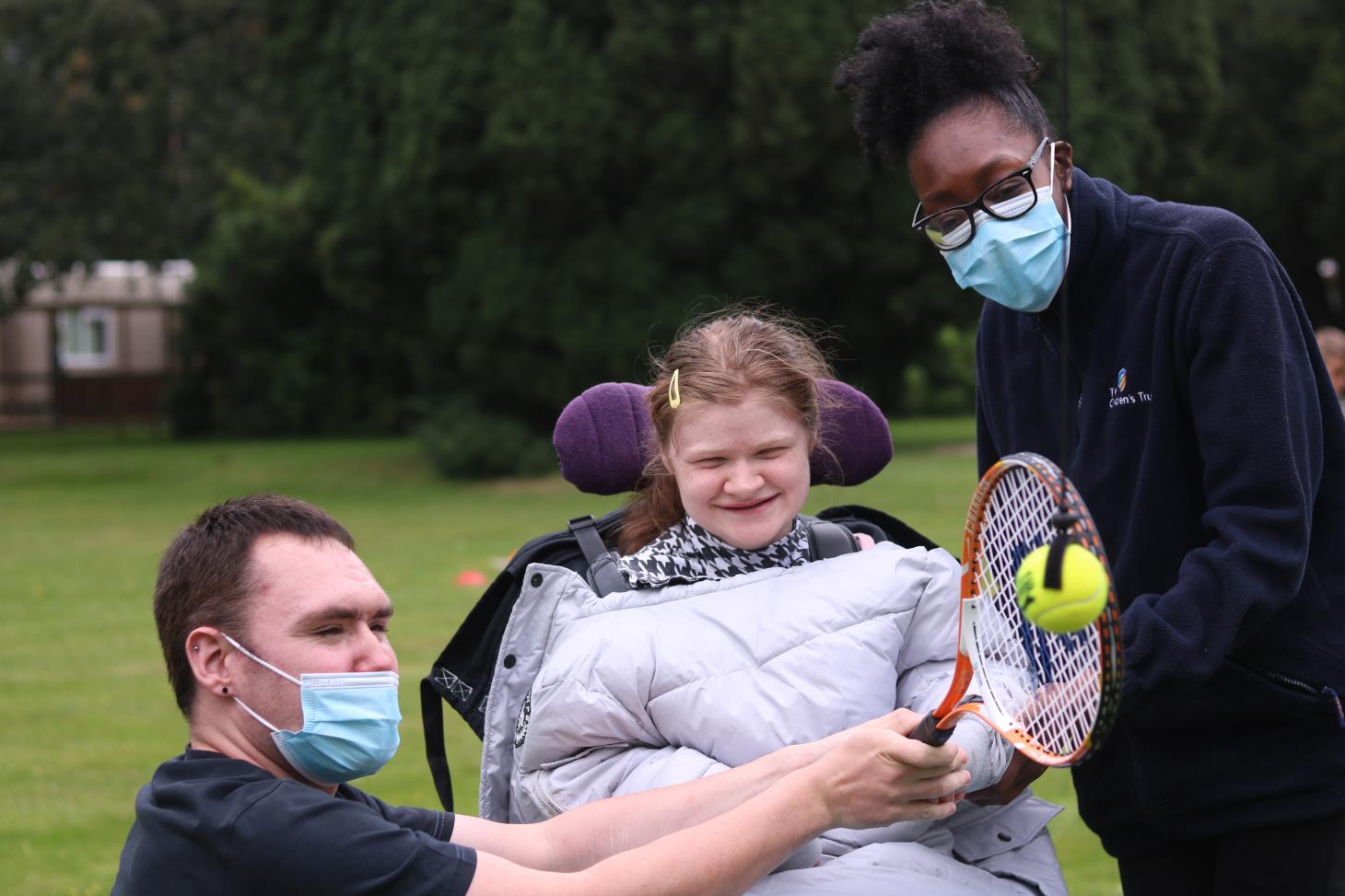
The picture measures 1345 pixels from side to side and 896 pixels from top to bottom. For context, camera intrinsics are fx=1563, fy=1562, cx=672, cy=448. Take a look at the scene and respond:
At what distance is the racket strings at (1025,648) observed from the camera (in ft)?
8.22

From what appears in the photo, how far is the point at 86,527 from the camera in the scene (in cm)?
1997

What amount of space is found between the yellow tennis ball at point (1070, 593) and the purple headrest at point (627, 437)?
1.43 metres

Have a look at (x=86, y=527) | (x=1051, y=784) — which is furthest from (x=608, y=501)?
(x=1051, y=784)

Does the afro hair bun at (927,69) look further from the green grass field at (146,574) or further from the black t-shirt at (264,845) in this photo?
the green grass field at (146,574)

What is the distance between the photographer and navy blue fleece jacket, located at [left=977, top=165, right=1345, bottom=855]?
9.61 feet

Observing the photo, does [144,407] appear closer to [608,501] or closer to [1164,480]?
[608,501]

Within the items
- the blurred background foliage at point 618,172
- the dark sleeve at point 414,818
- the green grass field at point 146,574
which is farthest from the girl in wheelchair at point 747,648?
the blurred background foliage at point 618,172

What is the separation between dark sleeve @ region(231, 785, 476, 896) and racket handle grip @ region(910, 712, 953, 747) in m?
0.83

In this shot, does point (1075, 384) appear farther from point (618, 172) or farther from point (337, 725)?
point (618, 172)

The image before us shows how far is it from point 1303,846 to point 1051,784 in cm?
443

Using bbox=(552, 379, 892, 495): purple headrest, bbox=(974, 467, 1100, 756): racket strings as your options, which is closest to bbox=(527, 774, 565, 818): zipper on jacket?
bbox=(552, 379, 892, 495): purple headrest

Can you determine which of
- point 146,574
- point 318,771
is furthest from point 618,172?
point 318,771

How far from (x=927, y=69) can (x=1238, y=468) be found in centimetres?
105

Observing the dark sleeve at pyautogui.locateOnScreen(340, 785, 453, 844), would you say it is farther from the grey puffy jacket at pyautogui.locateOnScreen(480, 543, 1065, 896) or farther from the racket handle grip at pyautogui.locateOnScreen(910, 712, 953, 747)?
the racket handle grip at pyautogui.locateOnScreen(910, 712, 953, 747)
